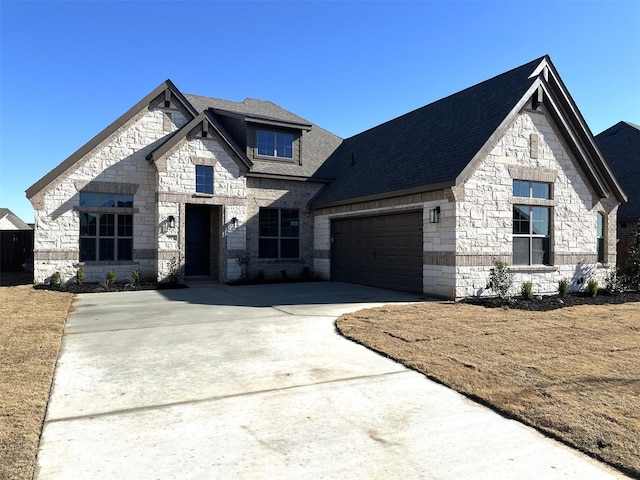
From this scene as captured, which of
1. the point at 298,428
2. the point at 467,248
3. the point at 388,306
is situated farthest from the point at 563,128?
the point at 298,428

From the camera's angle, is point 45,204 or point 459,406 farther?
point 45,204

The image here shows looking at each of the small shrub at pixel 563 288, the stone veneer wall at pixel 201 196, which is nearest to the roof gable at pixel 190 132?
the stone veneer wall at pixel 201 196

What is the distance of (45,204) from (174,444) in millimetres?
14123

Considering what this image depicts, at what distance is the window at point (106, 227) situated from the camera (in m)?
15.7

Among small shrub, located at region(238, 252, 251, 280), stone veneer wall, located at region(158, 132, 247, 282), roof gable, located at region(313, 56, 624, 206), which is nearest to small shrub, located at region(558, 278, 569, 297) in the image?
roof gable, located at region(313, 56, 624, 206)

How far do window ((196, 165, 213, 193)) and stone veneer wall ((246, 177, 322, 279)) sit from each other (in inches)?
62.9

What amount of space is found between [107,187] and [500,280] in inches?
535

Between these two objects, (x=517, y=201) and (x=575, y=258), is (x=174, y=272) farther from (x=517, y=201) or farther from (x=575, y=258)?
(x=575, y=258)

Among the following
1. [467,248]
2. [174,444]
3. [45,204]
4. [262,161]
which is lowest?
[174,444]

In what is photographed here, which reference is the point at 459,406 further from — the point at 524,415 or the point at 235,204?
the point at 235,204

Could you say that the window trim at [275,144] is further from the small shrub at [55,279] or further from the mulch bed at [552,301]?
the mulch bed at [552,301]

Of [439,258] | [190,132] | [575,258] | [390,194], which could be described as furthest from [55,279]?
[575,258]

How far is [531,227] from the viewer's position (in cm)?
1377

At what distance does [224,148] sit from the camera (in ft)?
55.6
